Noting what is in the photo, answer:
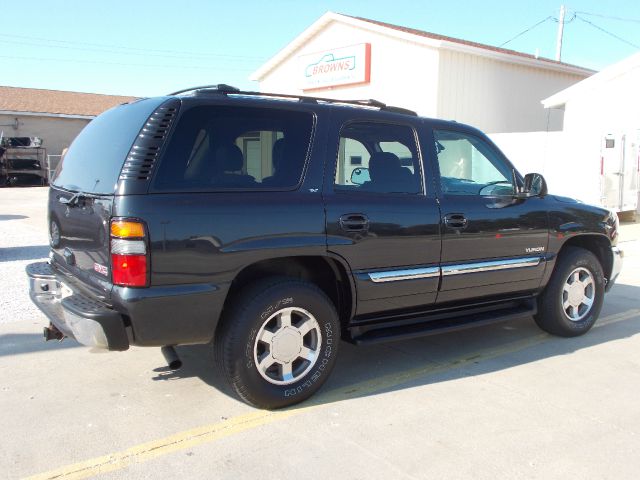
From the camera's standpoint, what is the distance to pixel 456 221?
436cm

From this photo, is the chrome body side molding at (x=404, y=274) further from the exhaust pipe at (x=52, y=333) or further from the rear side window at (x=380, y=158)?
the exhaust pipe at (x=52, y=333)

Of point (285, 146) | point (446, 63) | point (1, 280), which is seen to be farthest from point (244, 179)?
point (446, 63)

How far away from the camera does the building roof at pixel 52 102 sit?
105 feet

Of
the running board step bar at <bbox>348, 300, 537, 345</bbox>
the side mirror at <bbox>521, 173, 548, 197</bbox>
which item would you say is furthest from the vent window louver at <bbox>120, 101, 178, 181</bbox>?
the side mirror at <bbox>521, 173, 548, 197</bbox>

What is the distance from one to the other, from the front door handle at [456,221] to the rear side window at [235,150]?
119 centimetres

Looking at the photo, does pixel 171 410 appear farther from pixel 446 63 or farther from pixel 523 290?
pixel 446 63

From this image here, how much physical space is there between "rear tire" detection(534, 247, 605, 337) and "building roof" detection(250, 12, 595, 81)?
531 inches

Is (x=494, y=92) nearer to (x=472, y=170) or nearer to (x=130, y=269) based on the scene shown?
(x=472, y=170)

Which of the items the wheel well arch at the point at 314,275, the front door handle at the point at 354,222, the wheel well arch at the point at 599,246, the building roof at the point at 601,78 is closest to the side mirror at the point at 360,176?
the front door handle at the point at 354,222

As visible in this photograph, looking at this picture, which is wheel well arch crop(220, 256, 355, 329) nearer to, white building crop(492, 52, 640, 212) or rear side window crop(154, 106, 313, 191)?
rear side window crop(154, 106, 313, 191)

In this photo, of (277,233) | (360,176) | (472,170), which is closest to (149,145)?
(277,233)

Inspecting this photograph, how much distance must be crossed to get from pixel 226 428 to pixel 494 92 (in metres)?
18.1

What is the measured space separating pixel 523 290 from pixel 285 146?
8.09 feet

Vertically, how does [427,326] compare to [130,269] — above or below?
below
